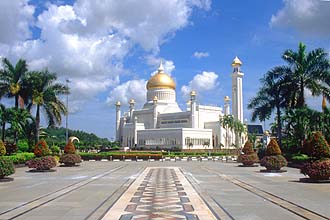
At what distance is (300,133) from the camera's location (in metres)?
33.0

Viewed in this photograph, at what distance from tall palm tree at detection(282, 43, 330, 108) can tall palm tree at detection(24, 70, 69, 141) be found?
1991 cm

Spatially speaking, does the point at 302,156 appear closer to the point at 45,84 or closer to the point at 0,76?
the point at 45,84

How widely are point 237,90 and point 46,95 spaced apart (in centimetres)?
5338

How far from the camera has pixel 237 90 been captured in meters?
83.7

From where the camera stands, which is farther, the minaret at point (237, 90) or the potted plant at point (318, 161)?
the minaret at point (237, 90)

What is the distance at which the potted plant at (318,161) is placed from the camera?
18.0 metres

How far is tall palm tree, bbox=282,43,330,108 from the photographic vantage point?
3272 cm

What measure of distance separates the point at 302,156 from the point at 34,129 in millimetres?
23554

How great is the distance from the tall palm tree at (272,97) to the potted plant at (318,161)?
16.8 m

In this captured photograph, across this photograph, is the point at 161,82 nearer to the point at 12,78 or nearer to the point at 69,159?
the point at 12,78

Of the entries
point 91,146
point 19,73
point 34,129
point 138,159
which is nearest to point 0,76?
point 19,73

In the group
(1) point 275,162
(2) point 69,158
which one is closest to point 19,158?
(2) point 69,158

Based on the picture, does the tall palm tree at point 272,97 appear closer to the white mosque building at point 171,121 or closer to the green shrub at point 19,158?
the green shrub at point 19,158

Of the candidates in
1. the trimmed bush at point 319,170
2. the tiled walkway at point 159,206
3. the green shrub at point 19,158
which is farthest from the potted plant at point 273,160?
the green shrub at point 19,158
